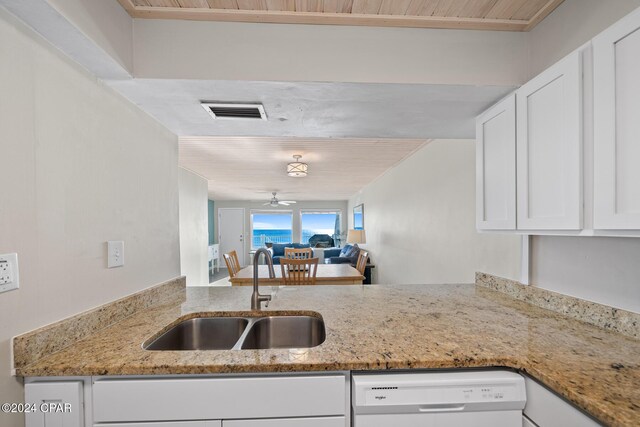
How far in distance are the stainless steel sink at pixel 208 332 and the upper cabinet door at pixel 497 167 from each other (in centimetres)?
136

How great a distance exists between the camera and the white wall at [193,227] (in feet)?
13.4

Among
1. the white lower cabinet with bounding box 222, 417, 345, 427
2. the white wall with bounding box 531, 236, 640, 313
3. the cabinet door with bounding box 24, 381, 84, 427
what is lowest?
the white lower cabinet with bounding box 222, 417, 345, 427

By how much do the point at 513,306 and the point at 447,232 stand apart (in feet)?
4.09

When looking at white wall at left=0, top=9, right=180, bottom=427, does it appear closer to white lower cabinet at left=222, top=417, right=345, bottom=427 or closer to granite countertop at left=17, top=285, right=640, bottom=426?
granite countertop at left=17, top=285, right=640, bottom=426

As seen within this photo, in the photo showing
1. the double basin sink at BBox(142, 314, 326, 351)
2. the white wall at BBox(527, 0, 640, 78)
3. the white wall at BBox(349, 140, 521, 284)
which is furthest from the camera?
the white wall at BBox(349, 140, 521, 284)

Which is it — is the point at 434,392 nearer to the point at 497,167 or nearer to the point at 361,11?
the point at 497,167

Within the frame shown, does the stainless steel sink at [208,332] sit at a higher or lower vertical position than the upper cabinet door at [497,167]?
lower

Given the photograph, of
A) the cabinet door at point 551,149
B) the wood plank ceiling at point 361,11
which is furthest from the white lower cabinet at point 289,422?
the wood plank ceiling at point 361,11

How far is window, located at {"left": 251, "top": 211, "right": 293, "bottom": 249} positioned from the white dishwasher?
8.72 m

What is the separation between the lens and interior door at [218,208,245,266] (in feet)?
30.3

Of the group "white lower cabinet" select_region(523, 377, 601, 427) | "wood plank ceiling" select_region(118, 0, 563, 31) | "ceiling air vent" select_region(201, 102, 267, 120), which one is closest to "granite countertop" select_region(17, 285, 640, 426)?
"white lower cabinet" select_region(523, 377, 601, 427)

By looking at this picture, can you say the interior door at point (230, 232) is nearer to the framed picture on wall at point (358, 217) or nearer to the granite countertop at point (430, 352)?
the framed picture on wall at point (358, 217)

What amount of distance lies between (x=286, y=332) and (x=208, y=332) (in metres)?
0.40

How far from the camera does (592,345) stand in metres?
1.00
